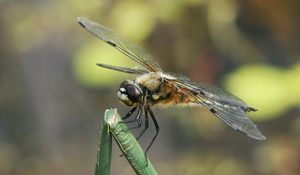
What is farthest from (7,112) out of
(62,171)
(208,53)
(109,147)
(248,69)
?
(109,147)

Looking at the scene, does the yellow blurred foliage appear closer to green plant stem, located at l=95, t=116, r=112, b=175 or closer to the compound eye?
the compound eye

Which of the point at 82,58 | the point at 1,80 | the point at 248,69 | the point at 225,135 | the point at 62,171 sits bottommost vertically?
the point at 62,171

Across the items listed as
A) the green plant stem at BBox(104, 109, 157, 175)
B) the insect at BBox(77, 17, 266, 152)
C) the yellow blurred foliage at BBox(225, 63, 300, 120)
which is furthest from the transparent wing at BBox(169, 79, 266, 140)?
the yellow blurred foliage at BBox(225, 63, 300, 120)

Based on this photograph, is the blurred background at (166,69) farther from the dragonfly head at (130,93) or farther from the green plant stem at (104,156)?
the green plant stem at (104,156)

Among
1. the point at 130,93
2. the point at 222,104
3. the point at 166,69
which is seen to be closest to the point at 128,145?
the point at 130,93

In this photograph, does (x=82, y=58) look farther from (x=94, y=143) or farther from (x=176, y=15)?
(x=94, y=143)
